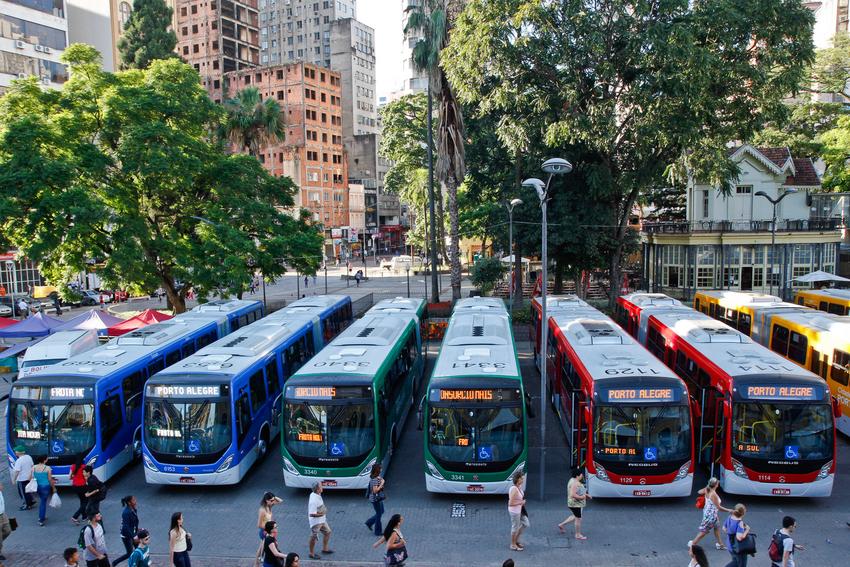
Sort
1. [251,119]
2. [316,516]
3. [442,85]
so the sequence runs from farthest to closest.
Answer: [251,119]
[442,85]
[316,516]

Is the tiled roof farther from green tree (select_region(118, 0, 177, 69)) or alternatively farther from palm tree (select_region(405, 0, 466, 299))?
green tree (select_region(118, 0, 177, 69))

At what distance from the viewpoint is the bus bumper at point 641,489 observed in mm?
13523

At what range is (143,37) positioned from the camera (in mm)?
55250

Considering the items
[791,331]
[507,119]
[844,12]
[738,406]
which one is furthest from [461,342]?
[844,12]

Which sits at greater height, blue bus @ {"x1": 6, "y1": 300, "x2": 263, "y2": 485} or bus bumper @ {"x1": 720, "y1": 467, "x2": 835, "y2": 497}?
blue bus @ {"x1": 6, "y1": 300, "x2": 263, "y2": 485}

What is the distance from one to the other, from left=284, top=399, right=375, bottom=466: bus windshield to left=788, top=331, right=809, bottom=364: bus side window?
1303 cm

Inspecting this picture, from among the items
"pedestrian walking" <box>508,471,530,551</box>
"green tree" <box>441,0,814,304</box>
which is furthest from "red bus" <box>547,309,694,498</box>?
"green tree" <box>441,0,814,304</box>

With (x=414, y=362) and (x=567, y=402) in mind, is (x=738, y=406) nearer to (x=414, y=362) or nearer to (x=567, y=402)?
(x=567, y=402)

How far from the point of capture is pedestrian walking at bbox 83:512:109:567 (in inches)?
438

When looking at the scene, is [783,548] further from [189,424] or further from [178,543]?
[189,424]

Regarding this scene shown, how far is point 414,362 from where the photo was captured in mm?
22000

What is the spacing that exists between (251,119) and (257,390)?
29.9 meters

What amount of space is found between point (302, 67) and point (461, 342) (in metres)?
76.5

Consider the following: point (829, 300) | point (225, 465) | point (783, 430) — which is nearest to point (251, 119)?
point (225, 465)
